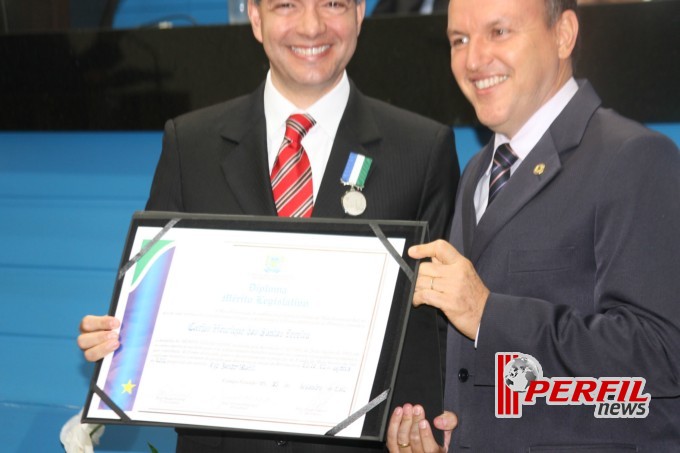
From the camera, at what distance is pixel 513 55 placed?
5.30ft

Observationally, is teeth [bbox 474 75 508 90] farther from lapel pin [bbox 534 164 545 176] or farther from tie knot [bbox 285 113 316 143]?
tie knot [bbox 285 113 316 143]

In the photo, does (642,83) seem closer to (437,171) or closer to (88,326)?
(437,171)

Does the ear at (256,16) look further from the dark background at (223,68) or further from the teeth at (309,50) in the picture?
the dark background at (223,68)

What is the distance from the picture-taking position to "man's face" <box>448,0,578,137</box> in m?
1.61

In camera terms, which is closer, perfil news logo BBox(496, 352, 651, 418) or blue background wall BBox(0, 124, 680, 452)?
perfil news logo BBox(496, 352, 651, 418)

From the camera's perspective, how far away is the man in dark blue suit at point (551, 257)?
1396 millimetres

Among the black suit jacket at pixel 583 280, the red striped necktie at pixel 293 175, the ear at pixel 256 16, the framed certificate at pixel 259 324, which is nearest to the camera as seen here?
the black suit jacket at pixel 583 280

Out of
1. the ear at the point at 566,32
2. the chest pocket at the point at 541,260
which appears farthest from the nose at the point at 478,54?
the chest pocket at the point at 541,260

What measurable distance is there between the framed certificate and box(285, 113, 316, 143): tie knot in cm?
24

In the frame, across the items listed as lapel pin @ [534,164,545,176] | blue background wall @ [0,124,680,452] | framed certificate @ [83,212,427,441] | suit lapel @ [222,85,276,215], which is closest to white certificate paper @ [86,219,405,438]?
framed certificate @ [83,212,427,441]

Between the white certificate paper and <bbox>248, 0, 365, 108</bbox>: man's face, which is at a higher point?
<bbox>248, 0, 365, 108</bbox>: man's face

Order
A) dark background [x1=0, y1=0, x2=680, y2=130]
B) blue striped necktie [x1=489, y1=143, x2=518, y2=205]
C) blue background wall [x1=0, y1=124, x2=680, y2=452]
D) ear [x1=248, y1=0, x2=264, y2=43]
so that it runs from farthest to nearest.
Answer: blue background wall [x1=0, y1=124, x2=680, y2=452], dark background [x1=0, y1=0, x2=680, y2=130], ear [x1=248, y1=0, x2=264, y2=43], blue striped necktie [x1=489, y1=143, x2=518, y2=205]

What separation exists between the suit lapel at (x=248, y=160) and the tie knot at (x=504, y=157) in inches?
15.8

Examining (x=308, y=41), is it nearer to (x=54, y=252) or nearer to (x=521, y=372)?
(x=521, y=372)
